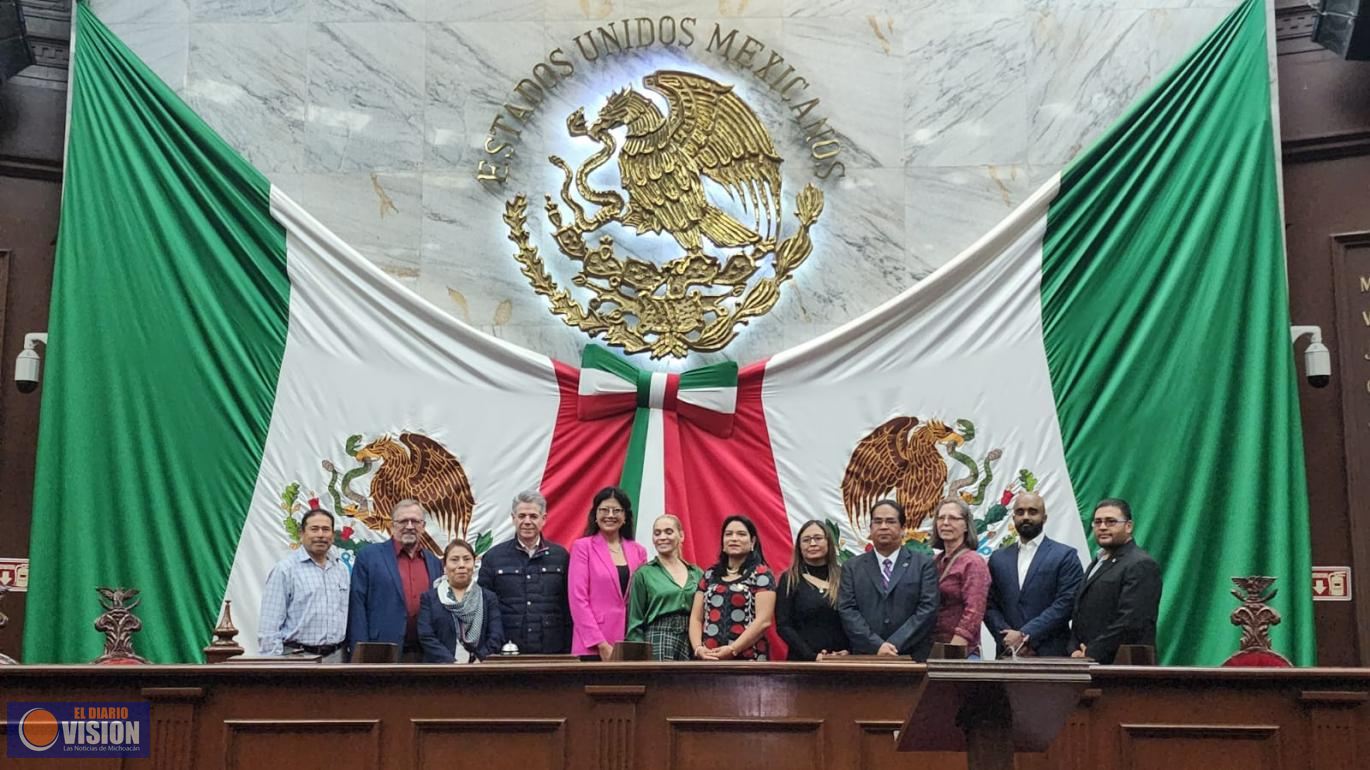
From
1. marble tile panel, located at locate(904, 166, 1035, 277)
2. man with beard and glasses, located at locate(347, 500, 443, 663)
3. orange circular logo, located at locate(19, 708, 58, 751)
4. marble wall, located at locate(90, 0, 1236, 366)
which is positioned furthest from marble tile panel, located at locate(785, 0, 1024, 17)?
orange circular logo, located at locate(19, 708, 58, 751)

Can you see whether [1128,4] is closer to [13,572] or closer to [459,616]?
[459,616]

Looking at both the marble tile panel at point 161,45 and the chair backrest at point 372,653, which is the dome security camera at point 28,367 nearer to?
the marble tile panel at point 161,45

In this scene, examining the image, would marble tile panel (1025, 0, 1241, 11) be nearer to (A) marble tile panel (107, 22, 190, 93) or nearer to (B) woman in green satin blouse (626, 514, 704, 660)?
(B) woman in green satin blouse (626, 514, 704, 660)

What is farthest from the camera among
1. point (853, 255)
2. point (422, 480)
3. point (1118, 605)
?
point (853, 255)

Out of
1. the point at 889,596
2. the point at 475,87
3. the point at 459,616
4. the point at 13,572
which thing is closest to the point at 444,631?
the point at 459,616

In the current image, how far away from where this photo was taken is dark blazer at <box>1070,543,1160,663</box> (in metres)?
6.25

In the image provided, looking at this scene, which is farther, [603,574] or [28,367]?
[28,367]

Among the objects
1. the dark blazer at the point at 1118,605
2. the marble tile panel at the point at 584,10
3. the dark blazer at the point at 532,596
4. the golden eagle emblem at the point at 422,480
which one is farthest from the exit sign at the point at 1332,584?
the marble tile panel at the point at 584,10

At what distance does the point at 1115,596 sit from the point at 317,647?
323cm

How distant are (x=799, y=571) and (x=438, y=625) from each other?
1.54 metres

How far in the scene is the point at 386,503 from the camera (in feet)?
27.5

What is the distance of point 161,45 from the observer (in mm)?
8867

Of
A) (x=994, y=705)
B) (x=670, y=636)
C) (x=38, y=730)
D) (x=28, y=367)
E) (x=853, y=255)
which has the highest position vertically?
(x=853, y=255)

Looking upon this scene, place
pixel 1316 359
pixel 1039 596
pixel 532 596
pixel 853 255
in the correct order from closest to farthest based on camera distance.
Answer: pixel 1039 596, pixel 532 596, pixel 1316 359, pixel 853 255
